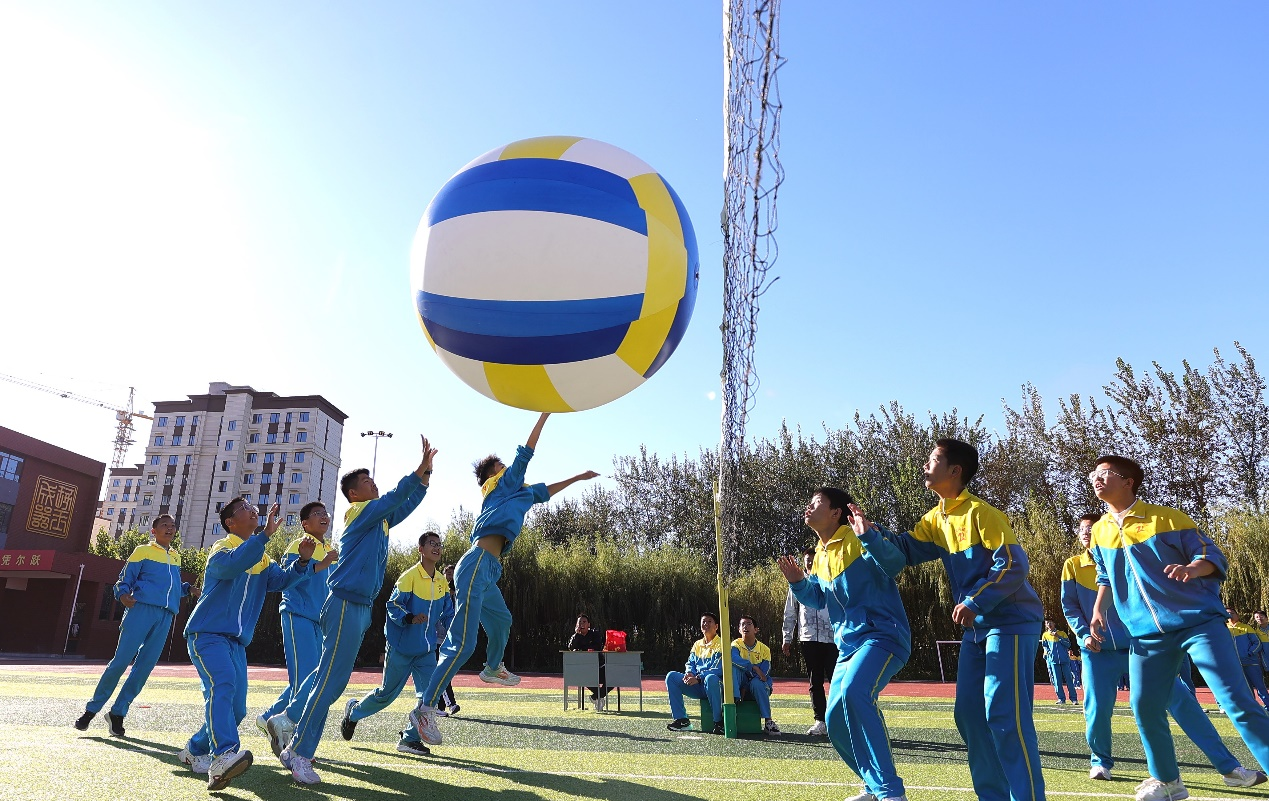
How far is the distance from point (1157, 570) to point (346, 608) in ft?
15.0

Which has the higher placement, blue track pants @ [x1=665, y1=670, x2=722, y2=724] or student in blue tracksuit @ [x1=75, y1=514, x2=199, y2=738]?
student in blue tracksuit @ [x1=75, y1=514, x2=199, y2=738]

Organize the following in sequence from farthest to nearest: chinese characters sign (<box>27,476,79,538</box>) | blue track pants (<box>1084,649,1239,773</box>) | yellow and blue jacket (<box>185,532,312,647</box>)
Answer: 1. chinese characters sign (<box>27,476,79,538</box>)
2. yellow and blue jacket (<box>185,532,312,647</box>)
3. blue track pants (<box>1084,649,1239,773</box>)

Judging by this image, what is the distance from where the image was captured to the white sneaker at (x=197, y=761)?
467 centimetres

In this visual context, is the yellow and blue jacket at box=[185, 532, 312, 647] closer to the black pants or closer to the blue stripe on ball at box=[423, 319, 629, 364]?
the blue stripe on ball at box=[423, 319, 629, 364]

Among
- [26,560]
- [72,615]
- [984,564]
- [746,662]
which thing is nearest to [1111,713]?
[984,564]

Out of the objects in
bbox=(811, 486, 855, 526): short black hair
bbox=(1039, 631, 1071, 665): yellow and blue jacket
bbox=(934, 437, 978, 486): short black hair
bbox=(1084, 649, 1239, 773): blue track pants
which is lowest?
bbox=(1084, 649, 1239, 773): blue track pants

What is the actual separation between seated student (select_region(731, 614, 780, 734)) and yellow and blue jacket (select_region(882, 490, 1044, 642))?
4.10m

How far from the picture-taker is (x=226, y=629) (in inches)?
192

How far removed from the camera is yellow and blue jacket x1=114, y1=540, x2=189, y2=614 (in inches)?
282

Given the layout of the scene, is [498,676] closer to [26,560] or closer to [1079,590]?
[1079,590]

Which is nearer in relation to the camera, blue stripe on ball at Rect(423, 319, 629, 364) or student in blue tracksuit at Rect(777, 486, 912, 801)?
student in blue tracksuit at Rect(777, 486, 912, 801)

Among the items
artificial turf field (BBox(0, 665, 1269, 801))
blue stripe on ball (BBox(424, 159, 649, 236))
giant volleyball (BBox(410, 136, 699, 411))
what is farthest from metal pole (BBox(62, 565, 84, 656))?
blue stripe on ball (BBox(424, 159, 649, 236))

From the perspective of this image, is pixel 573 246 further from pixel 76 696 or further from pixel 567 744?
pixel 76 696

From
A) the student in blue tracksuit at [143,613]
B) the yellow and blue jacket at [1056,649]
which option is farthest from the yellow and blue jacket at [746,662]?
the yellow and blue jacket at [1056,649]
